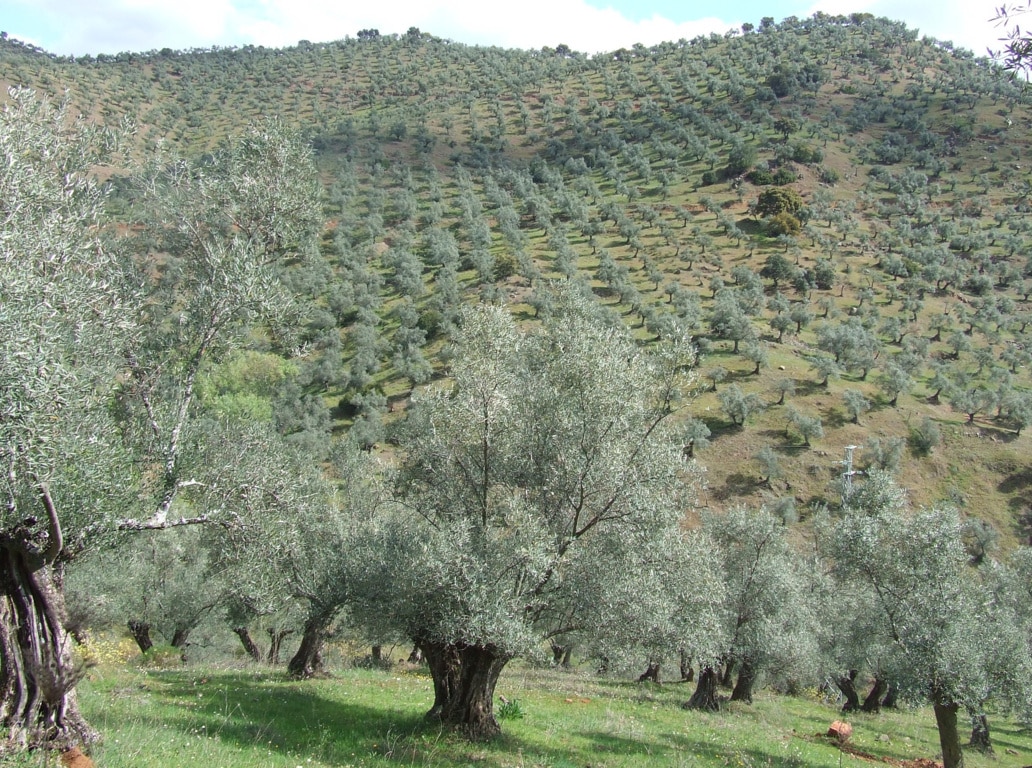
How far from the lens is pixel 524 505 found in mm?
13797

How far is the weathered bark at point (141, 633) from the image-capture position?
29664 mm

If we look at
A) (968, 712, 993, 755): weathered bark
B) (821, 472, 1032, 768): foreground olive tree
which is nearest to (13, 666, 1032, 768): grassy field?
(968, 712, 993, 755): weathered bark

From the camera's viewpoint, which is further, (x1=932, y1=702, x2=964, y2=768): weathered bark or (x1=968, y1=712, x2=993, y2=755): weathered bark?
(x1=968, y1=712, x2=993, y2=755): weathered bark

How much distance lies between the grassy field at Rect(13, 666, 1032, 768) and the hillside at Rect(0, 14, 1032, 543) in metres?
7.62

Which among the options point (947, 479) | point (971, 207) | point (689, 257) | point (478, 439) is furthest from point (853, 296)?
point (478, 439)

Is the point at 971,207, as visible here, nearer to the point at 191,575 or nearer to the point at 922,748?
the point at 922,748

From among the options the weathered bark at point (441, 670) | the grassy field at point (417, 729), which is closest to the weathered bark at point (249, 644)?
the grassy field at point (417, 729)

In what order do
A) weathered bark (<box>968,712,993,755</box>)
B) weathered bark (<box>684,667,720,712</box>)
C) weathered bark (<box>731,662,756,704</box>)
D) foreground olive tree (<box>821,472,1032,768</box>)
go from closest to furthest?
foreground olive tree (<box>821,472,1032,768</box>) → weathered bark (<box>968,712,993,755</box>) → weathered bark (<box>684,667,720,712</box>) → weathered bark (<box>731,662,756,704</box>)

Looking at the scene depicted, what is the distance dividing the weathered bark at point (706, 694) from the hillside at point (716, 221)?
14.5 metres

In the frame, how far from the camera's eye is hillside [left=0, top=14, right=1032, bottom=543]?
6116 centimetres

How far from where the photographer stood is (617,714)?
20.6 meters

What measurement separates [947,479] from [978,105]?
428 feet

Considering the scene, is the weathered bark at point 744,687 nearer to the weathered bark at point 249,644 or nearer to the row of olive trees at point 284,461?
the row of olive trees at point 284,461

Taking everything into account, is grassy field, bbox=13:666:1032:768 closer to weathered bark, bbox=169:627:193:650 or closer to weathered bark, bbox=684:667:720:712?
weathered bark, bbox=684:667:720:712
